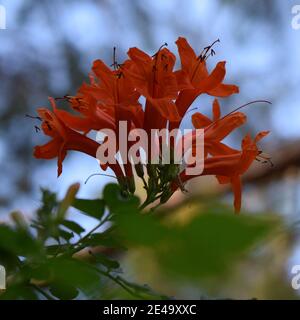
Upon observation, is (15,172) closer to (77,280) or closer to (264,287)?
(264,287)

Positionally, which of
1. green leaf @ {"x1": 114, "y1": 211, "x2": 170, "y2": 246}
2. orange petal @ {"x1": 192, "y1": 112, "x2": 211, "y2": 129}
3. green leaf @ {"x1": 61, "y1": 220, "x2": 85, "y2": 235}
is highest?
orange petal @ {"x1": 192, "y1": 112, "x2": 211, "y2": 129}

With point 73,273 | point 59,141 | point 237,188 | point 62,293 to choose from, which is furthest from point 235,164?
point 73,273

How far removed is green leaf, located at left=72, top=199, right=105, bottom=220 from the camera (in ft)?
2.46

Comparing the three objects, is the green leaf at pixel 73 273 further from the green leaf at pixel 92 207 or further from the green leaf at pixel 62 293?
the green leaf at pixel 92 207

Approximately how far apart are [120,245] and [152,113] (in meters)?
0.51

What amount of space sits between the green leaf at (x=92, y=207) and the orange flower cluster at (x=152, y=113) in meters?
0.13

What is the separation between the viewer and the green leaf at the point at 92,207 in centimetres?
75

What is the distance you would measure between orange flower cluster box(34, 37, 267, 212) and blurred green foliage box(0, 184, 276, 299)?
0.23 meters

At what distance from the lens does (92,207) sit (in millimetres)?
759

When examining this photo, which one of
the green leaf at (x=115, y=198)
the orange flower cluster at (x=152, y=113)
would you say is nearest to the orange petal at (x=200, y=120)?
the orange flower cluster at (x=152, y=113)

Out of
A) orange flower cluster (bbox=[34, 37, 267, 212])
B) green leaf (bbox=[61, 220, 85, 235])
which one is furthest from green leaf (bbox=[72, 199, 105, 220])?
orange flower cluster (bbox=[34, 37, 267, 212])

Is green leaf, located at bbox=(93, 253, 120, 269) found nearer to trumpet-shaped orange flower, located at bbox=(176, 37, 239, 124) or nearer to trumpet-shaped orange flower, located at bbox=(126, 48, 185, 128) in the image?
trumpet-shaped orange flower, located at bbox=(126, 48, 185, 128)

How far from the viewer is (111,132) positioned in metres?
0.98

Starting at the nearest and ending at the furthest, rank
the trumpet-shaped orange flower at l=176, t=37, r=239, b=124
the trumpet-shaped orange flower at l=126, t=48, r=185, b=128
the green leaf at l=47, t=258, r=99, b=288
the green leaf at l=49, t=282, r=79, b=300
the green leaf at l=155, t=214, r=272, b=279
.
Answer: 1. the green leaf at l=155, t=214, r=272, b=279
2. the green leaf at l=47, t=258, r=99, b=288
3. the green leaf at l=49, t=282, r=79, b=300
4. the trumpet-shaped orange flower at l=126, t=48, r=185, b=128
5. the trumpet-shaped orange flower at l=176, t=37, r=239, b=124
